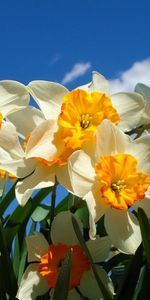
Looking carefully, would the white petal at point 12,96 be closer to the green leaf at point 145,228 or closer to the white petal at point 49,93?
the white petal at point 49,93

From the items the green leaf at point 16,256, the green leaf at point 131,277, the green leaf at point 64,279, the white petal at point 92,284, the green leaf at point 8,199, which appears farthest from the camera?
the green leaf at point 16,256

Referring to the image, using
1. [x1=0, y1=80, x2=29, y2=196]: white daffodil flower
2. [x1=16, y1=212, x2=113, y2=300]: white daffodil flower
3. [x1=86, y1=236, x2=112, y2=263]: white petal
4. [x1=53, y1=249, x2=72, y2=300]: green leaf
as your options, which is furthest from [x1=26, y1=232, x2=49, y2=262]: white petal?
[x1=0, y1=80, x2=29, y2=196]: white daffodil flower

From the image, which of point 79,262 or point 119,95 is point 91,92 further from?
point 79,262

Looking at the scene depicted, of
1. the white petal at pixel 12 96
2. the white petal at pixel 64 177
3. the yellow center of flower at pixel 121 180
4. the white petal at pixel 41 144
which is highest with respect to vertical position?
the white petal at pixel 12 96

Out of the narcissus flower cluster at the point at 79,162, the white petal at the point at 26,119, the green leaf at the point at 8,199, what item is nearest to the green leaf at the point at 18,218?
the green leaf at the point at 8,199

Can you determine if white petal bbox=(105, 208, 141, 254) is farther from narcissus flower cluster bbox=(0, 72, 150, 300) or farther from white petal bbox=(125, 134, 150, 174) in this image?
white petal bbox=(125, 134, 150, 174)

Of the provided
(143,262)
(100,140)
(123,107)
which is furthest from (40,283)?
(123,107)

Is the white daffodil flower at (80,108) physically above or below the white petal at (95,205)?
above
